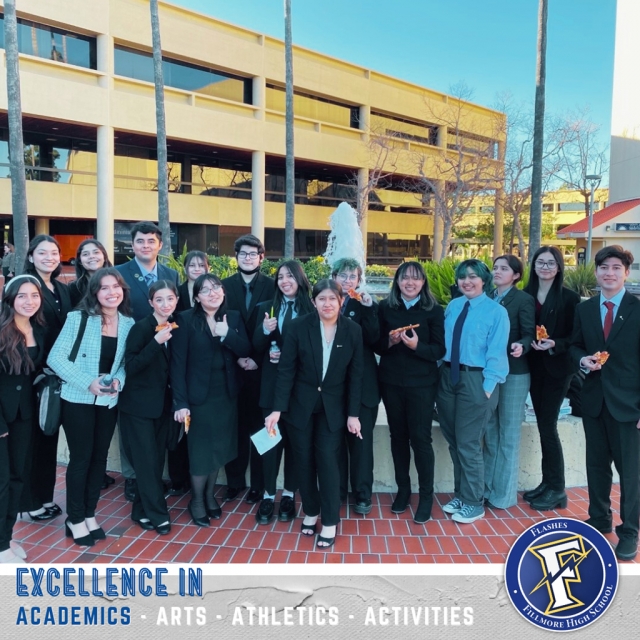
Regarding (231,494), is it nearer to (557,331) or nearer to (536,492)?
(536,492)

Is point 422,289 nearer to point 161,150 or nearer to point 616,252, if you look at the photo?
point 616,252

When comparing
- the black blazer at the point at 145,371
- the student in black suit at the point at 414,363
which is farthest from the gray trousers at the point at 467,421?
the black blazer at the point at 145,371

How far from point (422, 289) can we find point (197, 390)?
1.87 m

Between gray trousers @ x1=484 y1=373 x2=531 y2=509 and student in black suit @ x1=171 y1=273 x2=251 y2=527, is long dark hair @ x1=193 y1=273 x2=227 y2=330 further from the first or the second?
gray trousers @ x1=484 y1=373 x2=531 y2=509

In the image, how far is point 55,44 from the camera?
800 inches

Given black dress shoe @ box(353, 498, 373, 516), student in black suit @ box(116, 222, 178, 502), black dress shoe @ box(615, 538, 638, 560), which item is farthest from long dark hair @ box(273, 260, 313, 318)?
black dress shoe @ box(615, 538, 638, 560)

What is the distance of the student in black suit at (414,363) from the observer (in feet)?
13.1

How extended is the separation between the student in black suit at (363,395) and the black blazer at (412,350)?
10 centimetres

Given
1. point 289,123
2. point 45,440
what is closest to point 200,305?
point 45,440

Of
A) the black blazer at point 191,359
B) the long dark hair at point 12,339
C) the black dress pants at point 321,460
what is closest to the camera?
the long dark hair at point 12,339

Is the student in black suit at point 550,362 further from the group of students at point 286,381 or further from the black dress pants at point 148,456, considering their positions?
the black dress pants at point 148,456

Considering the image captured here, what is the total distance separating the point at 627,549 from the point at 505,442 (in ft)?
3.49

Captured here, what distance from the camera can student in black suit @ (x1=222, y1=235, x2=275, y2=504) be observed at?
4430 millimetres

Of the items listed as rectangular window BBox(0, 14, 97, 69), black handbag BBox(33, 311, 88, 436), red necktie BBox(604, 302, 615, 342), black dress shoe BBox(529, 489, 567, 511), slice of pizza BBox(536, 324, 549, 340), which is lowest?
black dress shoe BBox(529, 489, 567, 511)
